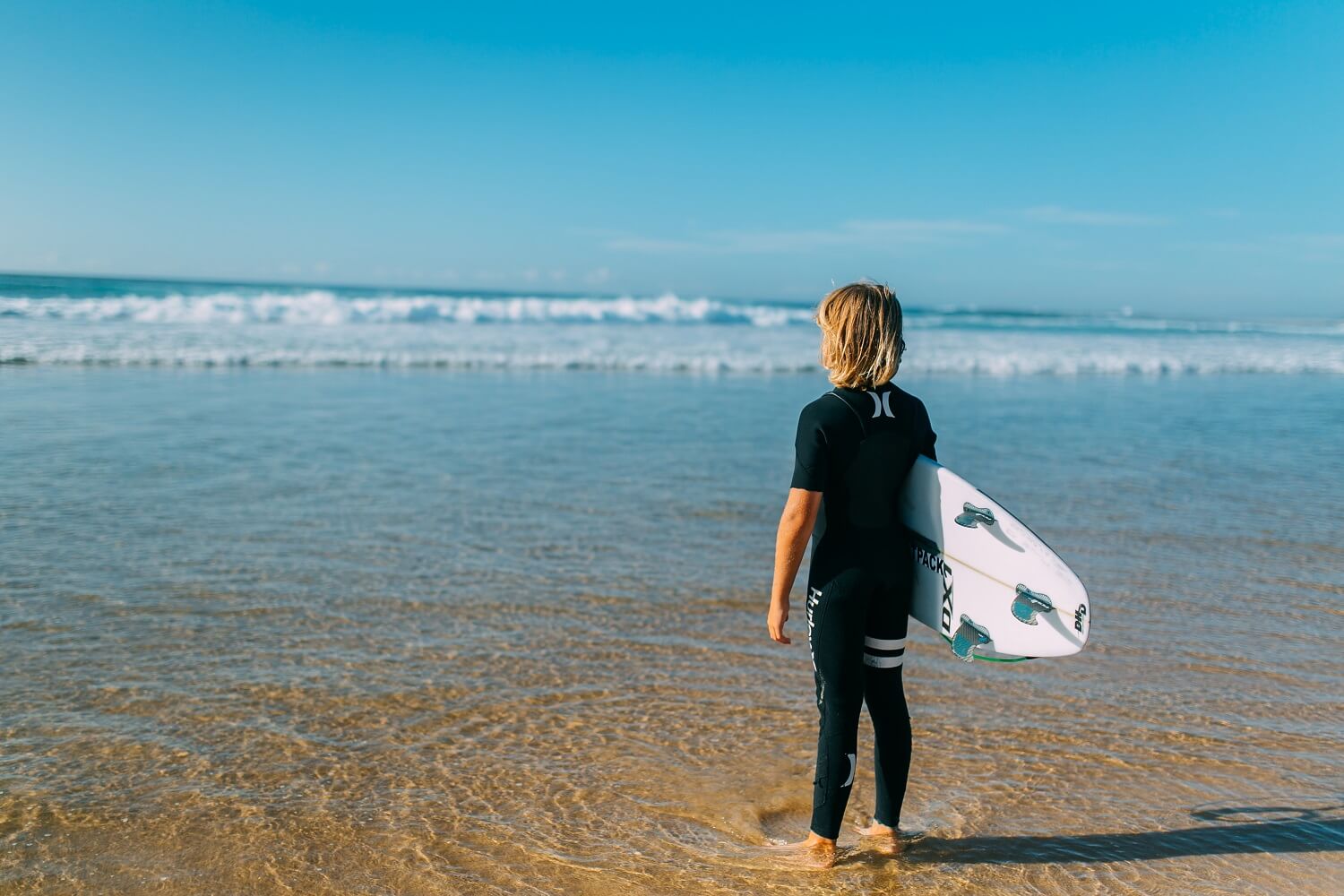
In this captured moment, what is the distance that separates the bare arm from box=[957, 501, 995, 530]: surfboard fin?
519 mm

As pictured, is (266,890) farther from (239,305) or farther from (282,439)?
(239,305)

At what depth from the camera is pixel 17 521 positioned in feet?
22.2

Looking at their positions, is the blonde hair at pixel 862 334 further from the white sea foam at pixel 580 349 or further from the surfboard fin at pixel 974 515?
the white sea foam at pixel 580 349

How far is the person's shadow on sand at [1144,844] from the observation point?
10.3ft

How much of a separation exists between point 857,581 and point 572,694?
1882mm

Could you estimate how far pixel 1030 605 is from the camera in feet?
10.1

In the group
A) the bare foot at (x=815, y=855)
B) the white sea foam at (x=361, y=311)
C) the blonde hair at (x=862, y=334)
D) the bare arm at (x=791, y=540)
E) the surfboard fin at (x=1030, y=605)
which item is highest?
the white sea foam at (x=361, y=311)

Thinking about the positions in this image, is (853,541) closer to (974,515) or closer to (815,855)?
(974,515)

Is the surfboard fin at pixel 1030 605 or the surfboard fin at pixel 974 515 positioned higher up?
the surfboard fin at pixel 974 515

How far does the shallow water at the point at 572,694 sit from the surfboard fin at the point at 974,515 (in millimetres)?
1122

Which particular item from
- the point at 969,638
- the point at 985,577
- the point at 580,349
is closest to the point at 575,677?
the point at 969,638

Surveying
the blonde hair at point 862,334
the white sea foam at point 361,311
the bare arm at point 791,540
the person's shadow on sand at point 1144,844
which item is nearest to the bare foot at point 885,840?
the person's shadow on sand at point 1144,844

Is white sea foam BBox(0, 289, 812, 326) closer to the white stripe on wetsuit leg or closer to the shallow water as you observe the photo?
the shallow water

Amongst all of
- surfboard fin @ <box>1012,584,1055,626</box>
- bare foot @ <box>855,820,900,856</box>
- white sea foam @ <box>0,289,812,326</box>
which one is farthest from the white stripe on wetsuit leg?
white sea foam @ <box>0,289,812,326</box>
